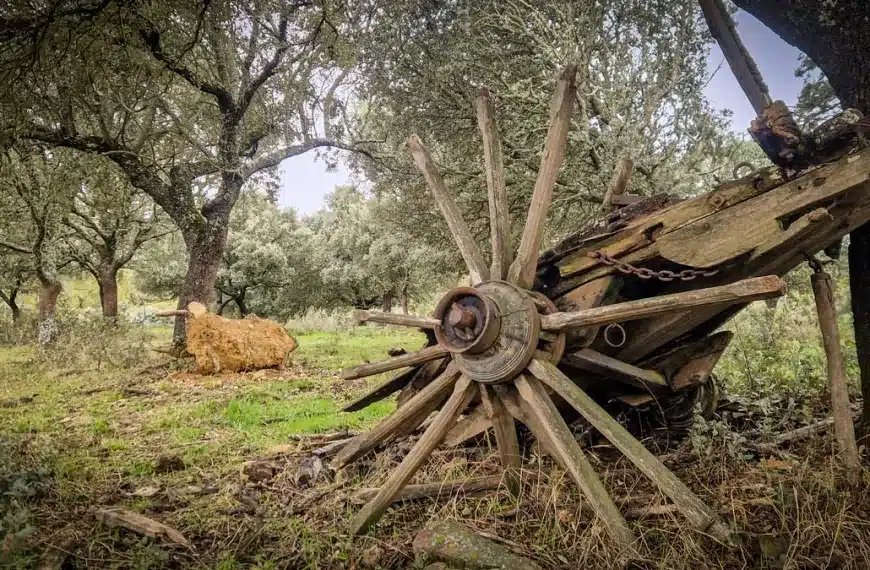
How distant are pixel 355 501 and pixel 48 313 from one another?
1460 cm

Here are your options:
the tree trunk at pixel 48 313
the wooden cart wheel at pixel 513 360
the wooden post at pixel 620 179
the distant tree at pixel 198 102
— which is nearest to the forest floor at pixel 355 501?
the wooden cart wheel at pixel 513 360

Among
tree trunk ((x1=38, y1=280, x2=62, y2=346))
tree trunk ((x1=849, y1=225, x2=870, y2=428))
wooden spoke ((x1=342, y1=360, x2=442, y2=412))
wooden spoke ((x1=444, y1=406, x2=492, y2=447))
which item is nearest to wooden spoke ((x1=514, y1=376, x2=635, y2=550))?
wooden spoke ((x1=444, y1=406, x2=492, y2=447))

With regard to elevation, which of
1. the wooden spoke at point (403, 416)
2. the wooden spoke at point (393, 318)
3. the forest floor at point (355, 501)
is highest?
the wooden spoke at point (393, 318)

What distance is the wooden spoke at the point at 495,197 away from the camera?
133 inches

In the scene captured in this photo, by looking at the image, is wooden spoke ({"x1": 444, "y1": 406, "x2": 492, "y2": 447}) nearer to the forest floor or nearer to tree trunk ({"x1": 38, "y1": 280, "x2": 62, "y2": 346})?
the forest floor

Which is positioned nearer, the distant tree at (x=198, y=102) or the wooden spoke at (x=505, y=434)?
the wooden spoke at (x=505, y=434)

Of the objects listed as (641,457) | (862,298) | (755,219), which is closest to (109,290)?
(641,457)

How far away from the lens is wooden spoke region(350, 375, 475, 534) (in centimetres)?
293

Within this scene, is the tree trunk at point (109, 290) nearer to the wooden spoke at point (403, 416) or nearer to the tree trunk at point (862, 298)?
the wooden spoke at point (403, 416)

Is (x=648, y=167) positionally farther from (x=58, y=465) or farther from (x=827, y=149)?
(x=58, y=465)

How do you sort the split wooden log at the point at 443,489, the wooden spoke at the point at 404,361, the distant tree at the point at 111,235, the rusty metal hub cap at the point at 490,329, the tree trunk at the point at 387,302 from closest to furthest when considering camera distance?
the rusty metal hub cap at the point at 490,329 < the split wooden log at the point at 443,489 < the wooden spoke at the point at 404,361 < the distant tree at the point at 111,235 < the tree trunk at the point at 387,302

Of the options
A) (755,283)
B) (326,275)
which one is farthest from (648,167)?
(326,275)

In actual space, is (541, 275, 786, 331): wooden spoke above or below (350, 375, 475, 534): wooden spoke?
above

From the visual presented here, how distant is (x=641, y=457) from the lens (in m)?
2.52
